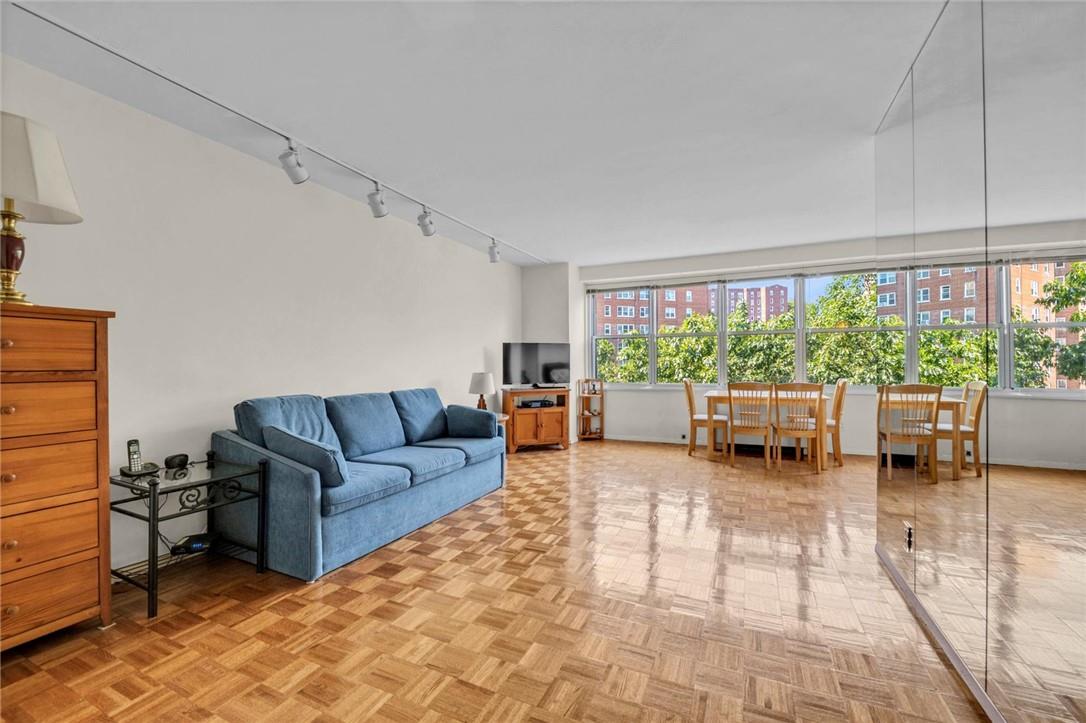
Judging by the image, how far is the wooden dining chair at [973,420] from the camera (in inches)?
66.5

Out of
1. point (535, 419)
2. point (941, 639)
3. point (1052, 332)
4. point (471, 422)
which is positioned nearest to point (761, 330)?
point (535, 419)

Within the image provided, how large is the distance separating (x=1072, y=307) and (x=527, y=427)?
527 cm

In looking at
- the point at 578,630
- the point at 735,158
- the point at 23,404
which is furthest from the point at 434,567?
the point at 735,158

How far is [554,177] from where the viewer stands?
3725mm

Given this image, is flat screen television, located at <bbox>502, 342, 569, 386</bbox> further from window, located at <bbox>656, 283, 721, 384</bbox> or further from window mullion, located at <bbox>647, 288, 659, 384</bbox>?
window, located at <bbox>656, 283, 721, 384</bbox>

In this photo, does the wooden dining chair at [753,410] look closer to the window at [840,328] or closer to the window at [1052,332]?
the window at [840,328]

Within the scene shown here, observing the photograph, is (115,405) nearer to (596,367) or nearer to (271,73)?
(271,73)

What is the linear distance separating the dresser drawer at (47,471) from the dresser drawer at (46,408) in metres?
0.07

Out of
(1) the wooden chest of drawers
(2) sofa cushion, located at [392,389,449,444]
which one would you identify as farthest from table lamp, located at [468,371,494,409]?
(1) the wooden chest of drawers

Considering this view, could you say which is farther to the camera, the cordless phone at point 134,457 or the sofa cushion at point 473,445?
the sofa cushion at point 473,445

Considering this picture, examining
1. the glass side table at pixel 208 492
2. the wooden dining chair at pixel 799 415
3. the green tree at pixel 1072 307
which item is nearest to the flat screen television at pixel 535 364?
the wooden dining chair at pixel 799 415

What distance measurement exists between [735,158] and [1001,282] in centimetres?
216

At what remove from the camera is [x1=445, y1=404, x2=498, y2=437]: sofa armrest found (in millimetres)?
4262

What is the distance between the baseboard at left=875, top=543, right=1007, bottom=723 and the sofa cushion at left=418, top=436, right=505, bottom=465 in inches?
107
